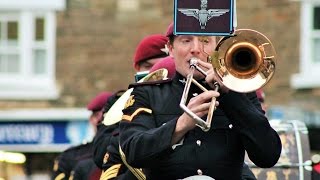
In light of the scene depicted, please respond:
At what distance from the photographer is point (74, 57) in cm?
1941

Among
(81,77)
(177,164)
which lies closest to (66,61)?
(81,77)

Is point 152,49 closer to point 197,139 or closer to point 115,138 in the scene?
point 115,138

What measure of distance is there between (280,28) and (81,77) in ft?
11.0

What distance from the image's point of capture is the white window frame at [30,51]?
63.8ft

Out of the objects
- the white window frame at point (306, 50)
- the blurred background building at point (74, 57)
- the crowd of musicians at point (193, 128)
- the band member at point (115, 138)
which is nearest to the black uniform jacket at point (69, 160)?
the band member at point (115, 138)

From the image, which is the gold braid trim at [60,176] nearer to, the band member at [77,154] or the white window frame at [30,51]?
the band member at [77,154]

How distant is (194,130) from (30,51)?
567 inches

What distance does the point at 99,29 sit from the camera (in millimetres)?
19250

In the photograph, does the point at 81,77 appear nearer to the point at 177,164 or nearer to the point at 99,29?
the point at 99,29

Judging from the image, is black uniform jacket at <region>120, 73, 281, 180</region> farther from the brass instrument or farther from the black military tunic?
the black military tunic

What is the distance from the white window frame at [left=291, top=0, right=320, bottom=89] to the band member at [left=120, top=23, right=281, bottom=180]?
41.1ft

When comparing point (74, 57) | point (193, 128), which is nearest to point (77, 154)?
point (193, 128)

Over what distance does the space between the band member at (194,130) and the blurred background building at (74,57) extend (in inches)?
496

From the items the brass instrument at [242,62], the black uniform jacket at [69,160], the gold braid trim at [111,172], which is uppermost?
the brass instrument at [242,62]
